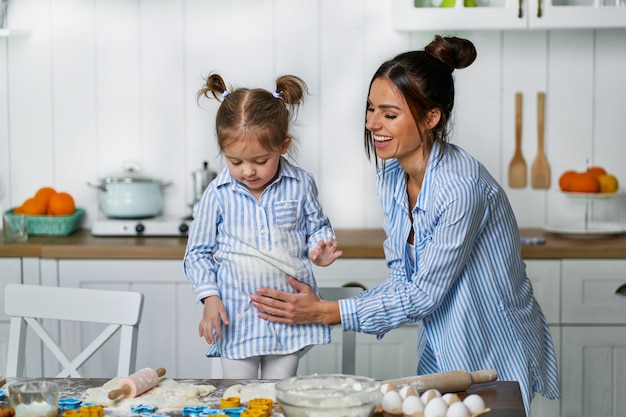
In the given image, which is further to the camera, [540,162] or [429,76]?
[540,162]

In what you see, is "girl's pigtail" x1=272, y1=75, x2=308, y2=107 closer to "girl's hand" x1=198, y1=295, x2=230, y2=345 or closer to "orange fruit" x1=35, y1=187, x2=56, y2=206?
"girl's hand" x1=198, y1=295, x2=230, y2=345

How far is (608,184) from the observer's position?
10.5 feet

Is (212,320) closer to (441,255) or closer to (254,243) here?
(254,243)

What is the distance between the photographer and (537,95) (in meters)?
3.35

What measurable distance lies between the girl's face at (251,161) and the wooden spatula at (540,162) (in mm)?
1633

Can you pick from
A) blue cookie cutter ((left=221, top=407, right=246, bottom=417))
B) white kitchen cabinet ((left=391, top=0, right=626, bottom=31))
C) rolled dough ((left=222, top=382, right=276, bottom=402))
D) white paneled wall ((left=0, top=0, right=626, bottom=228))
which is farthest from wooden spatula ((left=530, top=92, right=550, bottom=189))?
blue cookie cutter ((left=221, top=407, right=246, bottom=417))

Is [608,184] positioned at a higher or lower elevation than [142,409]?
higher

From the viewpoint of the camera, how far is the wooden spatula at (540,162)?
11.0 feet

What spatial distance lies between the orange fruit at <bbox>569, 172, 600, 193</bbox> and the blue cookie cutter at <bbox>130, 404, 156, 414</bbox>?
6.77ft

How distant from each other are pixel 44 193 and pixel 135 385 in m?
1.79

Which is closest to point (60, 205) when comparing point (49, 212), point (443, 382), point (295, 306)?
point (49, 212)

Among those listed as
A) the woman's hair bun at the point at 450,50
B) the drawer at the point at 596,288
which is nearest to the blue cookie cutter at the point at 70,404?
the woman's hair bun at the point at 450,50

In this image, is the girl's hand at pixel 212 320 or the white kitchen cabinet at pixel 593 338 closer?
the girl's hand at pixel 212 320

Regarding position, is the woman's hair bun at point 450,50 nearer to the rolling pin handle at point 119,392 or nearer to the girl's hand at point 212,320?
the girl's hand at point 212,320
